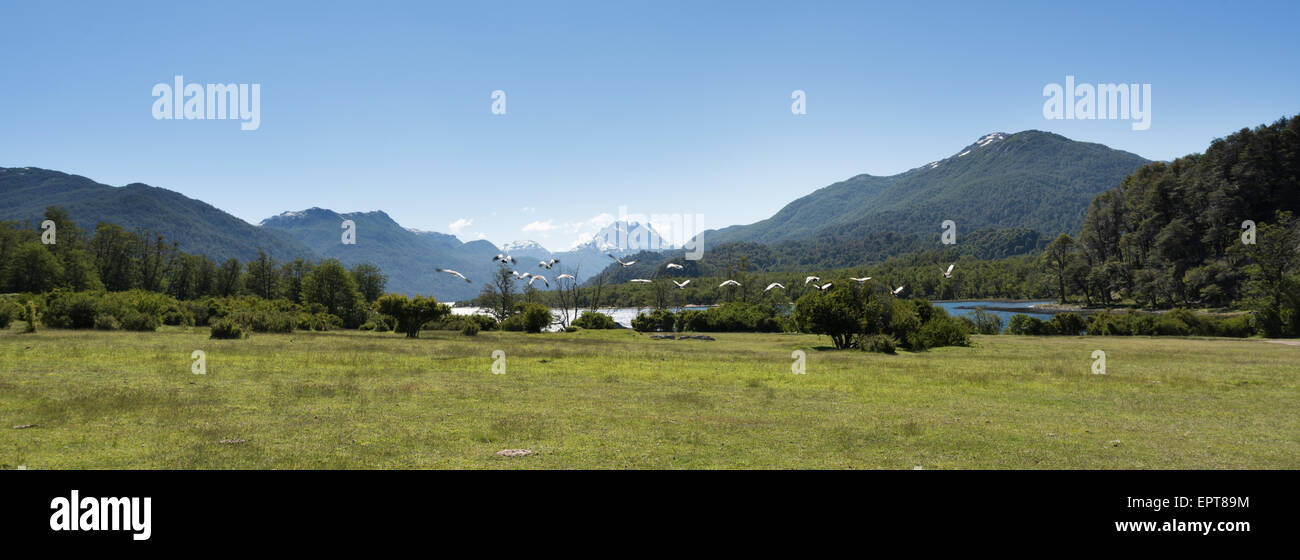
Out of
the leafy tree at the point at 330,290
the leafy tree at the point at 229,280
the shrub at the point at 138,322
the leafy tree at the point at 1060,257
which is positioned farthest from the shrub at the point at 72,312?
the leafy tree at the point at 1060,257

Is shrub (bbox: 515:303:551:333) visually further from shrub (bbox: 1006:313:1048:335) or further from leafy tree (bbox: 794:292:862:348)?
shrub (bbox: 1006:313:1048:335)

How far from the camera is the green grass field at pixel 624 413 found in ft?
39.3

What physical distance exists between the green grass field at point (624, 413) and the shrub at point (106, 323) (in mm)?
13563

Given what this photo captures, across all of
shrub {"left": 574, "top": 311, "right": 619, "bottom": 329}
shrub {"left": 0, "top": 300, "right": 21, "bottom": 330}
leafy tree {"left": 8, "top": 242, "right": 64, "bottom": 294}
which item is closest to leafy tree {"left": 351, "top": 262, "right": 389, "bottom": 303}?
leafy tree {"left": 8, "top": 242, "right": 64, "bottom": 294}

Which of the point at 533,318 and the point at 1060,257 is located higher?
the point at 1060,257

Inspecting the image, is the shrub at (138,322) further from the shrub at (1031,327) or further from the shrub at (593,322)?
the shrub at (1031,327)

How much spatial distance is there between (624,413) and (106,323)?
1936 inches

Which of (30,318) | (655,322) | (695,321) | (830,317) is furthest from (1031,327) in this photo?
(30,318)

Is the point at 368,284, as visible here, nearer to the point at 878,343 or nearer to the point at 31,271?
the point at 31,271

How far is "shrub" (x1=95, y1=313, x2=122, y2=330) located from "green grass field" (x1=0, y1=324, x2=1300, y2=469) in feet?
44.5

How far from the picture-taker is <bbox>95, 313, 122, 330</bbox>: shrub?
46156 millimetres

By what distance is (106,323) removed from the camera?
46.2m
